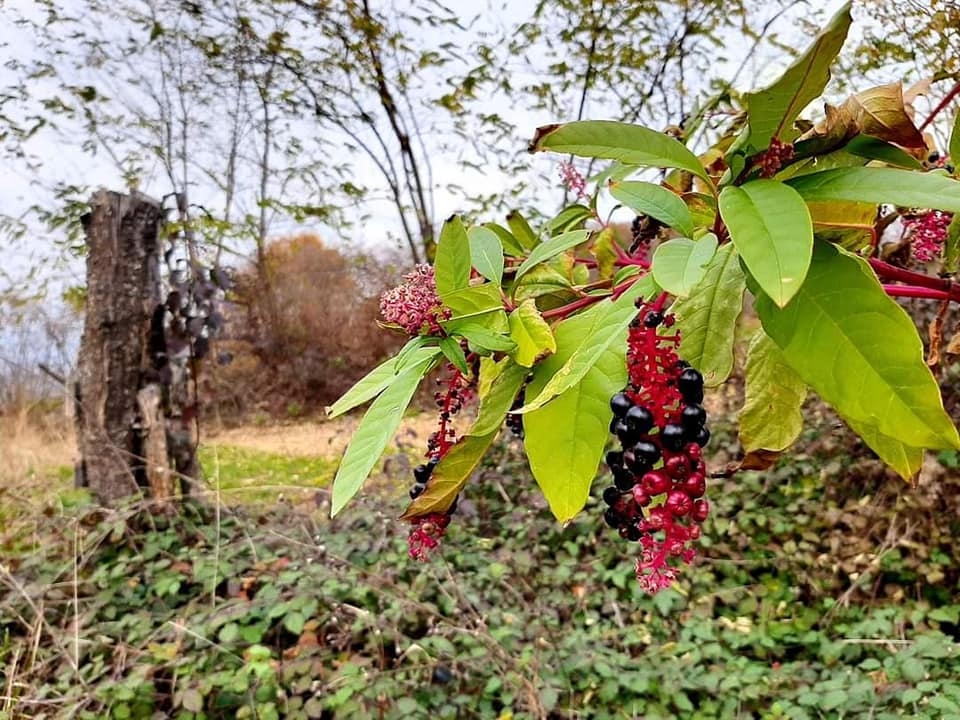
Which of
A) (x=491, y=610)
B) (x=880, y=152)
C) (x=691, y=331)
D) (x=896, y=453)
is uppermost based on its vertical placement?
(x=880, y=152)

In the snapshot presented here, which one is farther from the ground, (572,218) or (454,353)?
(572,218)

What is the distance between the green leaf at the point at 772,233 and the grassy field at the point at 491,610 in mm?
1563

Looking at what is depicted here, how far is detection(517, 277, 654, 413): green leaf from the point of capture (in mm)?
448

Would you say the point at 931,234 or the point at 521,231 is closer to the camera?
the point at 931,234

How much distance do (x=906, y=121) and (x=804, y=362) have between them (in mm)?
172

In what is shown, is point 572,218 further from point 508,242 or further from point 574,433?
point 574,433

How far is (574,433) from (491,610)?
1.99 m

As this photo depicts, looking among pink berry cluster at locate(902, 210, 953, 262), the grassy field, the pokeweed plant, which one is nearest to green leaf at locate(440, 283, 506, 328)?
Result: the pokeweed plant

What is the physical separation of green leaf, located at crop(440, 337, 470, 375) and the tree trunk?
2.64 m

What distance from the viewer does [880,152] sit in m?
0.46

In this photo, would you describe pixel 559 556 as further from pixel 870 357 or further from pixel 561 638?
pixel 870 357

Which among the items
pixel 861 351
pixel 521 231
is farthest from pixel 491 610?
pixel 861 351

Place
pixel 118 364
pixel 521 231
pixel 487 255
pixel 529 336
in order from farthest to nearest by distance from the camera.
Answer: pixel 118 364
pixel 521 231
pixel 487 255
pixel 529 336

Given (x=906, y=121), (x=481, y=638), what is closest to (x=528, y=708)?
(x=481, y=638)
